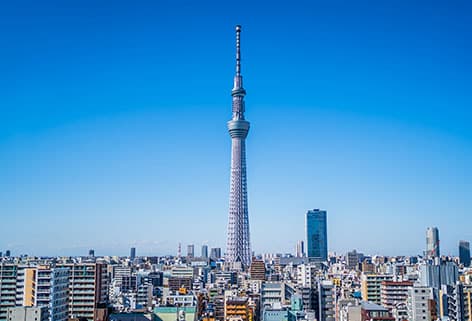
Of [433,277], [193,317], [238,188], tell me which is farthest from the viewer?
[238,188]

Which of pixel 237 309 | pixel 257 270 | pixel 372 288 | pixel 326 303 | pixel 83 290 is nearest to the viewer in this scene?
pixel 83 290

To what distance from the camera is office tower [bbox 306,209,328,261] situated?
304ft

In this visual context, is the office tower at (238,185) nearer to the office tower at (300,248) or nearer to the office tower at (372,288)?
the office tower at (372,288)

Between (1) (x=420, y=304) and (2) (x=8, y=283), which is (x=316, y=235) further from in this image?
(2) (x=8, y=283)

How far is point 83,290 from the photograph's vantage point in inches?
1051

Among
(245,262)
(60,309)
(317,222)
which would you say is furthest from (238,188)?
(317,222)

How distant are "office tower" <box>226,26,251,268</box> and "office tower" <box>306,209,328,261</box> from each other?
3757 cm

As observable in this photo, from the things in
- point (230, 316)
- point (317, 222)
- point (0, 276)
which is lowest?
point (230, 316)

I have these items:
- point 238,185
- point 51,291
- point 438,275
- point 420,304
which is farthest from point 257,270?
point 51,291

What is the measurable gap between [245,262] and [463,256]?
28529 millimetres

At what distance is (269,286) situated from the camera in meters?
32.7

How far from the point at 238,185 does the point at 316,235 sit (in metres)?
41.1

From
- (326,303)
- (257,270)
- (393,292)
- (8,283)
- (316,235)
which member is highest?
(316,235)

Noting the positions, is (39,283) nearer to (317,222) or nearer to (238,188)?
(238,188)
